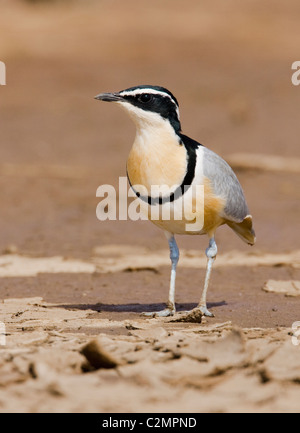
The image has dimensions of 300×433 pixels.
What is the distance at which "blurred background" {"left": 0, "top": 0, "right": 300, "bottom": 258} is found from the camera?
34.1 ft

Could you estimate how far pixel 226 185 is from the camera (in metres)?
6.28

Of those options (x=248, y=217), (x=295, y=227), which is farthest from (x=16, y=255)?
(x=295, y=227)

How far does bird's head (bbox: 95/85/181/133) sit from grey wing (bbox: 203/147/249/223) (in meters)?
0.53

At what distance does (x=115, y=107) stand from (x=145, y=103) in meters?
12.8

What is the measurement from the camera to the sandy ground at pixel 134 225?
407cm

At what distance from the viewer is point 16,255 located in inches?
337

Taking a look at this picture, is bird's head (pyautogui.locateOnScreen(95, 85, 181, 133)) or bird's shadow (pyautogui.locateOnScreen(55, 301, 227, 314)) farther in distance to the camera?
bird's shadow (pyautogui.locateOnScreen(55, 301, 227, 314))

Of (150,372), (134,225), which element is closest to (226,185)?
(150,372)

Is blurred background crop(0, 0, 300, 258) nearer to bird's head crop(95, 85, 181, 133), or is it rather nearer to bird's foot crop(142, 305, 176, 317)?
bird's foot crop(142, 305, 176, 317)

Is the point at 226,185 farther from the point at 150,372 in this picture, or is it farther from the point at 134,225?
the point at 134,225

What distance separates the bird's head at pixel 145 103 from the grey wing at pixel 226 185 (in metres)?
0.53

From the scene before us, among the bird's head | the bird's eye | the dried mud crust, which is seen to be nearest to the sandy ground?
the dried mud crust

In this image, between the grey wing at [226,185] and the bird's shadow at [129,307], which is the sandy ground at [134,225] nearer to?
the bird's shadow at [129,307]
